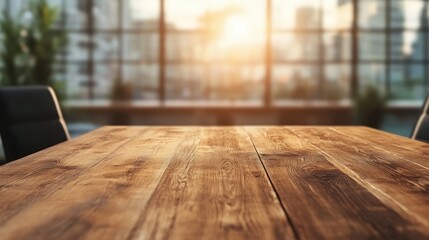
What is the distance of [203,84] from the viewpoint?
7.71m

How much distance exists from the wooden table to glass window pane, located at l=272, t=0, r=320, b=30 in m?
5.98

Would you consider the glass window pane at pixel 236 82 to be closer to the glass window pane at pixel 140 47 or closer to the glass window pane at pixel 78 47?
the glass window pane at pixel 140 47

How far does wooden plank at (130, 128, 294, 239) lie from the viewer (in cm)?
77

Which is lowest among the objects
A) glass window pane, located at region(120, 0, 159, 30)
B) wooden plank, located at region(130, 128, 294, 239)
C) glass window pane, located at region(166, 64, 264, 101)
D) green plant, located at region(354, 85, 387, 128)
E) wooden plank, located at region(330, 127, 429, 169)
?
green plant, located at region(354, 85, 387, 128)

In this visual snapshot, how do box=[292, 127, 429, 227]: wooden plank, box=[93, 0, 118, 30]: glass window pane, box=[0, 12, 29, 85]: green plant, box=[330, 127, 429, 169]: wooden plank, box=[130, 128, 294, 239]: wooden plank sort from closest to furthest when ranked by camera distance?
box=[130, 128, 294, 239]: wooden plank < box=[292, 127, 429, 227]: wooden plank < box=[330, 127, 429, 169]: wooden plank < box=[0, 12, 29, 85]: green plant < box=[93, 0, 118, 30]: glass window pane

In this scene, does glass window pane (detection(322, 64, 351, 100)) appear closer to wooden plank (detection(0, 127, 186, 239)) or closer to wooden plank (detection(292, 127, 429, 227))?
wooden plank (detection(292, 127, 429, 227))

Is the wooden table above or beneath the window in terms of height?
beneath

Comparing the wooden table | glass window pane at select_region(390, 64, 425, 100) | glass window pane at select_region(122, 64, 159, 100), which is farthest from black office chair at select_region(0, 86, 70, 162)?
glass window pane at select_region(390, 64, 425, 100)

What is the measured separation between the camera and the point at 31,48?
22.0 feet

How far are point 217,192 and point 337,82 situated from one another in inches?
267

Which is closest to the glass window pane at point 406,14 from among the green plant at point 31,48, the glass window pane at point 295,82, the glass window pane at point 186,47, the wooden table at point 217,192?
the glass window pane at point 295,82

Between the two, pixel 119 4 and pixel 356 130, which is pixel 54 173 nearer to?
pixel 356 130

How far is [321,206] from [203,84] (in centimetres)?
683

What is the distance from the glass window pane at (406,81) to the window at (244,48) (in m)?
0.01
